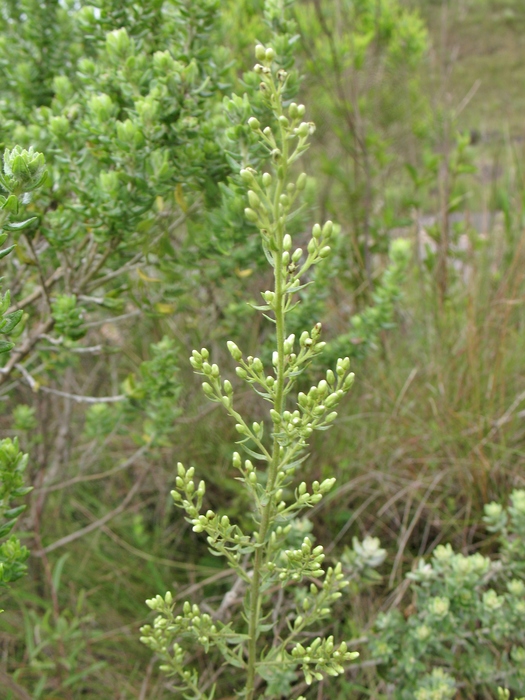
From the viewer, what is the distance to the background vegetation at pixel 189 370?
4.84ft

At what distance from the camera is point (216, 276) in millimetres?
2049

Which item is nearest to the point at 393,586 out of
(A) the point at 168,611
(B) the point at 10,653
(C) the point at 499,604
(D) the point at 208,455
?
(C) the point at 499,604

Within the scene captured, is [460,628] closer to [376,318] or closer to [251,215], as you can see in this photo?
[376,318]

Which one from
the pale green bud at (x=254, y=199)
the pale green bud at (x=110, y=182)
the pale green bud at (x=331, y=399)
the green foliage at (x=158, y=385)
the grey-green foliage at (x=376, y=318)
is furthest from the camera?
the grey-green foliage at (x=376, y=318)

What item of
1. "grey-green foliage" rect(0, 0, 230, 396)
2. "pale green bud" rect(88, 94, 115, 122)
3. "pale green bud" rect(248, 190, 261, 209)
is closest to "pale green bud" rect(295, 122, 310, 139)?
"pale green bud" rect(248, 190, 261, 209)

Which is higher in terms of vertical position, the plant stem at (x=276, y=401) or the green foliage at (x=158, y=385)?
the plant stem at (x=276, y=401)

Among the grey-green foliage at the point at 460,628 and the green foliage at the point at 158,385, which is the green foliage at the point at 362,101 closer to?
the green foliage at the point at 158,385

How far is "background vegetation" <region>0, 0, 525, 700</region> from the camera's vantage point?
147 cm

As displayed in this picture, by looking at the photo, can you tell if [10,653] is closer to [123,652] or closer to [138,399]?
[123,652]

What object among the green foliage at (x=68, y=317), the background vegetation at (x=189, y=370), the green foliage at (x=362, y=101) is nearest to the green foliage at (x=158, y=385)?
the background vegetation at (x=189, y=370)

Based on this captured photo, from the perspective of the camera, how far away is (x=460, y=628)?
60.9 inches

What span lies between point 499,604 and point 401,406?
1.12 metres

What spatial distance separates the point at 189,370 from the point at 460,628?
1.53 m

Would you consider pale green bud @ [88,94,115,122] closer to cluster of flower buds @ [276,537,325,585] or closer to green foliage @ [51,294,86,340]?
green foliage @ [51,294,86,340]
